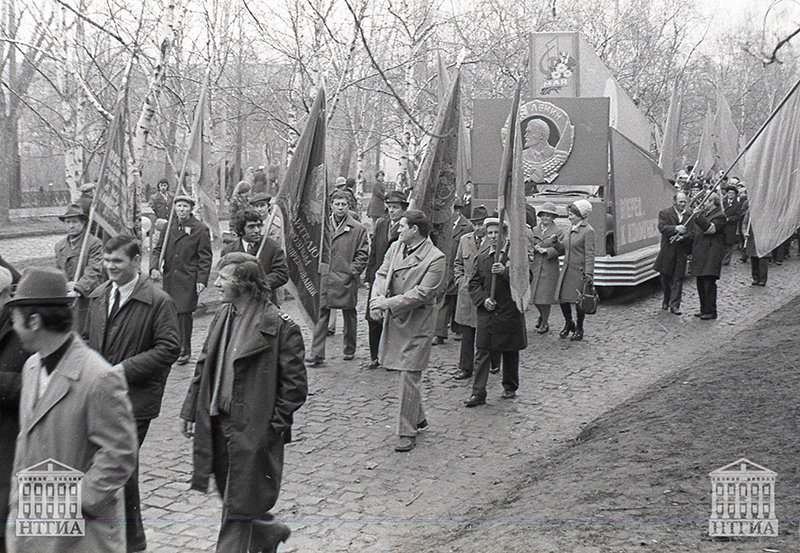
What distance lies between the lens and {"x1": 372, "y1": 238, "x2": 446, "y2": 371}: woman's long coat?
24.1ft

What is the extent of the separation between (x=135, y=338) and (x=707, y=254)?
32.6ft

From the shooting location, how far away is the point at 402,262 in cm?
759

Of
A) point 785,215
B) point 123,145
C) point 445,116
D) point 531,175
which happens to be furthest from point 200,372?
point 531,175

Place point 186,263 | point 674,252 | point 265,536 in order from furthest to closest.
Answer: point 674,252
point 186,263
point 265,536

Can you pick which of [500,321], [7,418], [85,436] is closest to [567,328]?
[500,321]

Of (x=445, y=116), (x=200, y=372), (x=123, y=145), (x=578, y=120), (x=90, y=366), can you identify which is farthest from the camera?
(x=578, y=120)

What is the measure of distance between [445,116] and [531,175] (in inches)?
246

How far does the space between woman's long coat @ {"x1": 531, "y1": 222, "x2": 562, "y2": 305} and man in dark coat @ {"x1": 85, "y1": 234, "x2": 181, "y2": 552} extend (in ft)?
25.3

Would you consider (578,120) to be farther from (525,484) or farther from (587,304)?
(525,484)

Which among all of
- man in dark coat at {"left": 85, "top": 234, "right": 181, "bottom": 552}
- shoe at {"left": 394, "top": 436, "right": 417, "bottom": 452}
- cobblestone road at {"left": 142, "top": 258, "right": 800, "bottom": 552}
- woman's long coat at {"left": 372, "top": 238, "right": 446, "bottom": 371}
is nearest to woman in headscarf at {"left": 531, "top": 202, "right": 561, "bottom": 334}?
cobblestone road at {"left": 142, "top": 258, "right": 800, "bottom": 552}

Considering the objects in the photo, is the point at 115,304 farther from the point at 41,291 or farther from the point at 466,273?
the point at 466,273

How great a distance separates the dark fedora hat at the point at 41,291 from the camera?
352 centimetres

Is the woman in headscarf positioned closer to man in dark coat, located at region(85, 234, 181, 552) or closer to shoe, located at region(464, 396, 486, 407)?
shoe, located at region(464, 396, 486, 407)

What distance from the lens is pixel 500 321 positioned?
8555 mm
